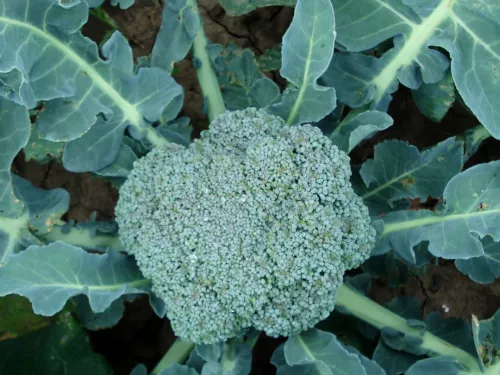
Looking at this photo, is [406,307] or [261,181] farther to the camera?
[406,307]

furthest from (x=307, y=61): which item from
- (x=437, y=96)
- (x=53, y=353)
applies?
(x=53, y=353)

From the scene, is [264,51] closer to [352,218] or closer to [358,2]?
[358,2]

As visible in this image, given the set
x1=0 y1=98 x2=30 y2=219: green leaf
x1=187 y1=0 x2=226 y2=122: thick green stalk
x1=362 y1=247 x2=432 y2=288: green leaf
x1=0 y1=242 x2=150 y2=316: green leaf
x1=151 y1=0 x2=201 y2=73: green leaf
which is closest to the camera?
x1=0 y1=242 x2=150 y2=316: green leaf

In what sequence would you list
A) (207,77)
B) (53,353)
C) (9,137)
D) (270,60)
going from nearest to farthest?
(9,137) < (207,77) < (53,353) < (270,60)

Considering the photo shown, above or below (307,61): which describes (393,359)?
below

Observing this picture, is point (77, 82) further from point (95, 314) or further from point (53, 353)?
point (53, 353)

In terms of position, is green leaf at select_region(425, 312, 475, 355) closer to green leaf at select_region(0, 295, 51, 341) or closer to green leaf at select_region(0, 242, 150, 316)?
green leaf at select_region(0, 242, 150, 316)

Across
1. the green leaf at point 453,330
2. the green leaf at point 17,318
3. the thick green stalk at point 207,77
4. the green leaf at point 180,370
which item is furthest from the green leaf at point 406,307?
the green leaf at point 17,318

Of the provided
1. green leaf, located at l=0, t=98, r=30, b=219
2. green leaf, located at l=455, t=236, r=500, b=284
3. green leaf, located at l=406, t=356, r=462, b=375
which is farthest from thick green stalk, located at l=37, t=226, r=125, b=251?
green leaf, located at l=455, t=236, r=500, b=284
